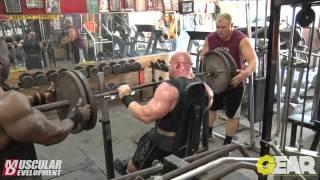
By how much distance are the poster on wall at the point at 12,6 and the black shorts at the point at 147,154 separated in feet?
8.40

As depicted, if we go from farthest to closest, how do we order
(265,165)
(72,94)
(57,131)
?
(72,94)
(57,131)
(265,165)

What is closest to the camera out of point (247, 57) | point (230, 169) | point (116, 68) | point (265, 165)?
point (230, 169)

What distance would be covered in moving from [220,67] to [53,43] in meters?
2.41

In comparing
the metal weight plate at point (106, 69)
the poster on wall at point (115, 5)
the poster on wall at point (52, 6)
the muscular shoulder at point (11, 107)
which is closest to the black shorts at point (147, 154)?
the muscular shoulder at point (11, 107)

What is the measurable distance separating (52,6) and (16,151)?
2.75 m

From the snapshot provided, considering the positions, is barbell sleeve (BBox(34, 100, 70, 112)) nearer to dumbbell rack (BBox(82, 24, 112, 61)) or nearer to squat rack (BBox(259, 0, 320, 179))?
squat rack (BBox(259, 0, 320, 179))

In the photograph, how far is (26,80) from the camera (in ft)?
11.8

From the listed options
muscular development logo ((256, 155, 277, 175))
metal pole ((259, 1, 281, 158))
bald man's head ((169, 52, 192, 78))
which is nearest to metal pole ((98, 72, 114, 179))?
bald man's head ((169, 52, 192, 78))

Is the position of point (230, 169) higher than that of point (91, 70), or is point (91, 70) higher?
point (91, 70)

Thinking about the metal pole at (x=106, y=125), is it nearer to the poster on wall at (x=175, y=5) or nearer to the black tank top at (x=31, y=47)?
the black tank top at (x=31, y=47)

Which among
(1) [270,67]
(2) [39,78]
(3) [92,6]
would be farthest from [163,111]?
(3) [92,6]

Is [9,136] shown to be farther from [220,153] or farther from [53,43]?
[53,43]

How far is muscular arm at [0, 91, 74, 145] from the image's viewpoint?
132 cm

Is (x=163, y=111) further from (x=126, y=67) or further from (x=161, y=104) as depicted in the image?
(x=126, y=67)
